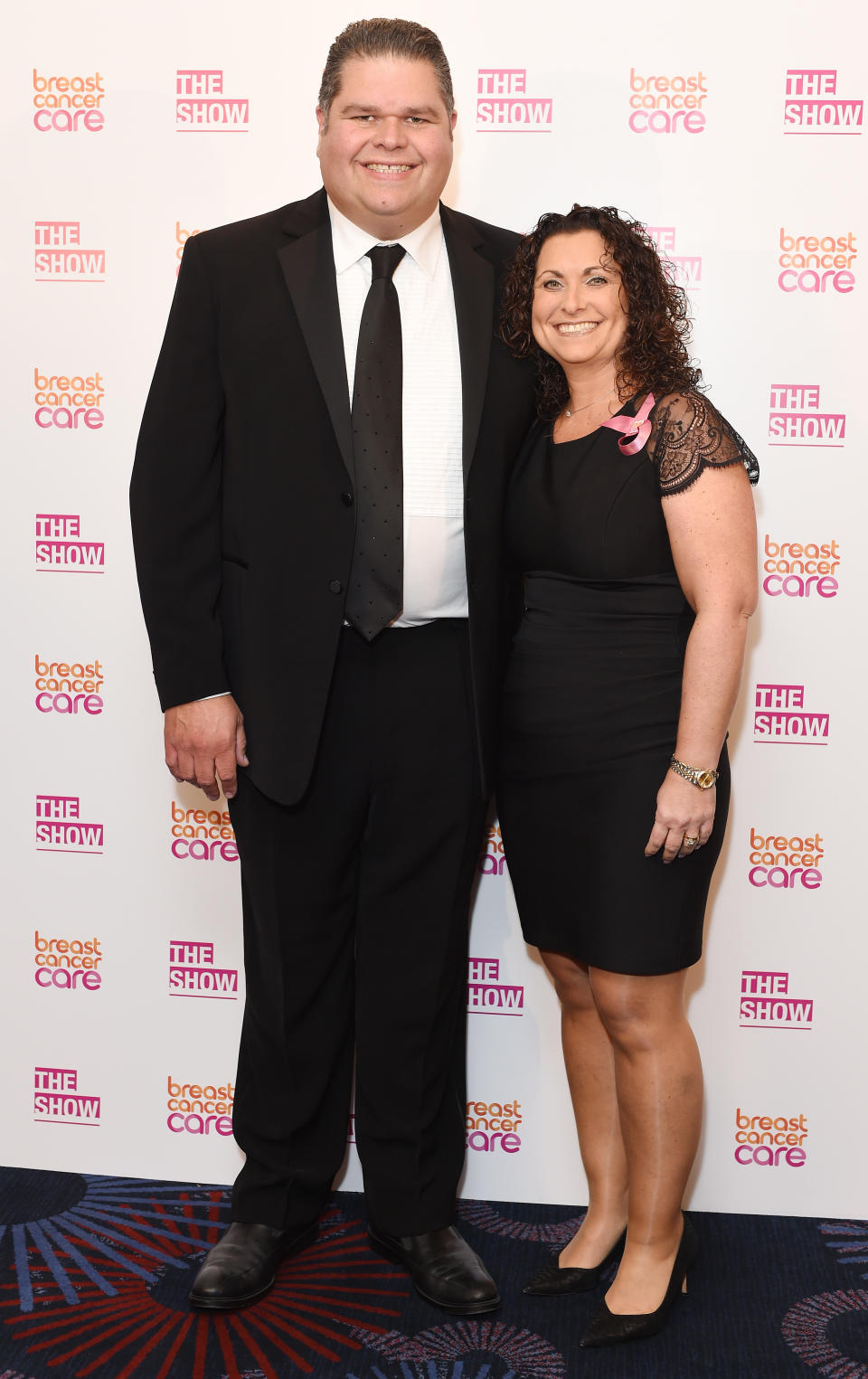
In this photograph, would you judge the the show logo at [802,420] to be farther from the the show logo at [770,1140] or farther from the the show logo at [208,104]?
the the show logo at [770,1140]

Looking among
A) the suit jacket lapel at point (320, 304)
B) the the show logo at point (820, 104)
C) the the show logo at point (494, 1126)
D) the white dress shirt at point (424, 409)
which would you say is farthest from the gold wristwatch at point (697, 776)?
the the show logo at point (820, 104)

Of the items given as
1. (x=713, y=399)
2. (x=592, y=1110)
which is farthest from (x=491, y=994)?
(x=713, y=399)

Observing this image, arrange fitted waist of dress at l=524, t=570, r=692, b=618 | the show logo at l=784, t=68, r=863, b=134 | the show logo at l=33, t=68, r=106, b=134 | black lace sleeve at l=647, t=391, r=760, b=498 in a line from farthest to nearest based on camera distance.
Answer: the show logo at l=33, t=68, r=106, b=134, the show logo at l=784, t=68, r=863, b=134, fitted waist of dress at l=524, t=570, r=692, b=618, black lace sleeve at l=647, t=391, r=760, b=498

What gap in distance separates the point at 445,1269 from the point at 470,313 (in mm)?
1666

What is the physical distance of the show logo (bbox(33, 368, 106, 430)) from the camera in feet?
8.13

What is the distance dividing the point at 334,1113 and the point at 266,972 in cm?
32

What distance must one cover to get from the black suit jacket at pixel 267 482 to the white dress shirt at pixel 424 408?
30 millimetres

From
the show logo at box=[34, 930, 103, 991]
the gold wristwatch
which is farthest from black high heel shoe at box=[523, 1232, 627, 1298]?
the show logo at box=[34, 930, 103, 991]

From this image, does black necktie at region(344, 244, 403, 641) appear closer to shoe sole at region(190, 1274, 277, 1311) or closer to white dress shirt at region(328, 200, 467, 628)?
white dress shirt at region(328, 200, 467, 628)

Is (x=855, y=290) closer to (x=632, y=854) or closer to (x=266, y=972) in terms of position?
(x=632, y=854)

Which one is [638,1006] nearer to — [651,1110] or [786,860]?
[651,1110]

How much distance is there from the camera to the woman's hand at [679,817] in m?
1.89

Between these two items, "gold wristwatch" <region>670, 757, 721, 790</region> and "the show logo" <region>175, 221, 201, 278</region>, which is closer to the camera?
"gold wristwatch" <region>670, 757, 721, 790</region>

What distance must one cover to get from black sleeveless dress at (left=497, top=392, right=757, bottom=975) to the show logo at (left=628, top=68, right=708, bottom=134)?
28.0 inches
